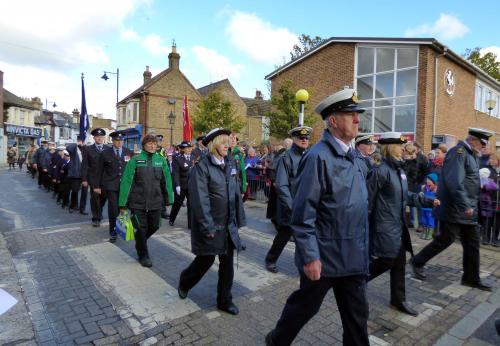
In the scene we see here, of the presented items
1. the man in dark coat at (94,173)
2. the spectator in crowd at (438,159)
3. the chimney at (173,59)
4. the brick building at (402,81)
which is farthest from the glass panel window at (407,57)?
the chimney at (173,59)

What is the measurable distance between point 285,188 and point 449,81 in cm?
1643

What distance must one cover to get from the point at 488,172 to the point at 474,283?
3561 millimetres

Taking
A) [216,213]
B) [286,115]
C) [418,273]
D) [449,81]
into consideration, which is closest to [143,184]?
[216,213]

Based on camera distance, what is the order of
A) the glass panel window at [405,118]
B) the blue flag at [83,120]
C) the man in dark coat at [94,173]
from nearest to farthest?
the man in dark coat at [94,173]
the blue flag at [83,120]
the glass panel window at [405,118]

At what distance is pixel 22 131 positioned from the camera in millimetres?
50219

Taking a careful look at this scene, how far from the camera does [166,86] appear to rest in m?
38.8

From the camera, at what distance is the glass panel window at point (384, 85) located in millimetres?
17281

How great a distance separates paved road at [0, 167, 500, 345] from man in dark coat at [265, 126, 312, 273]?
349mm

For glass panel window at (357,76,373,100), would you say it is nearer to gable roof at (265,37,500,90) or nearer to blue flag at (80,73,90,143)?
gable roof at (265,37,500,90)

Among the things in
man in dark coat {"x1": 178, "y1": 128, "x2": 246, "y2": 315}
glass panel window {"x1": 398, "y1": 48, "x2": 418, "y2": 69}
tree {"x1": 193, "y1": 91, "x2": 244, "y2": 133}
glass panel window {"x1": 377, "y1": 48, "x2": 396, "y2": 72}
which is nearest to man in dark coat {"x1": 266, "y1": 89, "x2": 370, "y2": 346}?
man in dark coat {"x1": 178, "y1": 128, "x2": 246, "y2": 315}

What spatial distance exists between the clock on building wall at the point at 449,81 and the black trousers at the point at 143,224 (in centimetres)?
1678

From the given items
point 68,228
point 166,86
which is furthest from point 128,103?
point 68,228

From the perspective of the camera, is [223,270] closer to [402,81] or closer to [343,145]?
[343,145]

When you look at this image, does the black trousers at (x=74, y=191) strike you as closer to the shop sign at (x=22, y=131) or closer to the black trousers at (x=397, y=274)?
the black trousers at (x=397, y=274)
